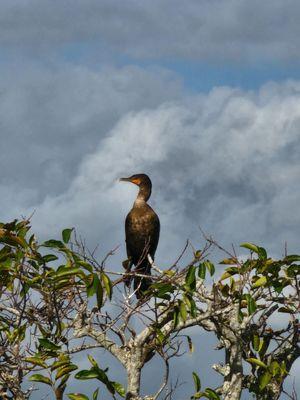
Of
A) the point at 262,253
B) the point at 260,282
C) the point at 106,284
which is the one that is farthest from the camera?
the point at 260,282

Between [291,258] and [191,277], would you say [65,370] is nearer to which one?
[191,277]

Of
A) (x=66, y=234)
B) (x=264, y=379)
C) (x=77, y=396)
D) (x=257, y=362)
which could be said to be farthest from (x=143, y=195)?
(x=66, y=234)

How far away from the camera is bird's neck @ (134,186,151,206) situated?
40.2ft

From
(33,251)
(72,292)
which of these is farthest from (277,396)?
(33,251)

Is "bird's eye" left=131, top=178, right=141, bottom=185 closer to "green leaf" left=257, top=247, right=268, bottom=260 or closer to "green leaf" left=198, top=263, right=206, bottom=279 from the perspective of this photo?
"green leaf" left=257, top=247, right=268, bottom=260

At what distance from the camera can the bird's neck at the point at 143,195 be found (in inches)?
482

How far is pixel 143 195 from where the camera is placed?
12.3 m

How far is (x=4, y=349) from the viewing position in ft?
24.6

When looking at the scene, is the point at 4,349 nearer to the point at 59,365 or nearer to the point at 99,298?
the point at 59,365

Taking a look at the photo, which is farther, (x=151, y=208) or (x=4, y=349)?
(x=151, y=208)

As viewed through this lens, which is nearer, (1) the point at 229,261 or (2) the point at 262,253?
(2) the point at 262,253

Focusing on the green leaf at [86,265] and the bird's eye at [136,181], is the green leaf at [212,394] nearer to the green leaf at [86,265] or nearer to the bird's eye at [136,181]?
the green leaf at [86,265]

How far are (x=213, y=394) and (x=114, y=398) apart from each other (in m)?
1.12

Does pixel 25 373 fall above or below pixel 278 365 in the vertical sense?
below
